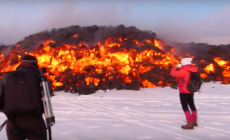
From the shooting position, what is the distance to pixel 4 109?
2.46 metres

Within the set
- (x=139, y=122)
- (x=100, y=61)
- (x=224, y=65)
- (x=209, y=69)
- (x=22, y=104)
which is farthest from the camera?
(x=224, y=65)

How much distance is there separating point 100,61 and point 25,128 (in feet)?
37.7

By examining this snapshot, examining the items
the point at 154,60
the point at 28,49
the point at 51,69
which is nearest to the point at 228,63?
the point at 154,60

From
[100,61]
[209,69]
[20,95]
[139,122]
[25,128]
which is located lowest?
[139,122]

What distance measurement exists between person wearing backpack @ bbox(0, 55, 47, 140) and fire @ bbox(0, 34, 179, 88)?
990cm

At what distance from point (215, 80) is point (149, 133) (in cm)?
1217

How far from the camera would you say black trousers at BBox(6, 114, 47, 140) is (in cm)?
247

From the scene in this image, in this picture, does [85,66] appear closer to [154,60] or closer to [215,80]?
[154,60]

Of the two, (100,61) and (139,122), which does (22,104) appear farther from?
(100,61)

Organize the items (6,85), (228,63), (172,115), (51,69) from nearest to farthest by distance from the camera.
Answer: (6,85)
(172,115)
(51,69)
(228,63)

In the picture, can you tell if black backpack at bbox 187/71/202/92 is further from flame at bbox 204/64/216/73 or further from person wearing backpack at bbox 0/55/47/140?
flame at bbox 204/64/216/73

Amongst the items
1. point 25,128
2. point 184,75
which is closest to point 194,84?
point 184,75

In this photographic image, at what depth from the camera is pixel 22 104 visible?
241 cm

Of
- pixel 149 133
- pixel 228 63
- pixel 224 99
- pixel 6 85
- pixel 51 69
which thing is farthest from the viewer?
pixel 228 63
